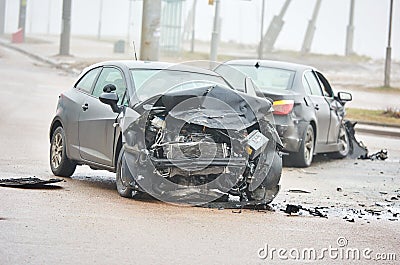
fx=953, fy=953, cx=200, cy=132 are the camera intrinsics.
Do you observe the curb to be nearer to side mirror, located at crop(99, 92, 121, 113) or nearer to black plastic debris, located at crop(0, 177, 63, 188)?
black plastic debris, located at crop(0, 177, 63, 188)

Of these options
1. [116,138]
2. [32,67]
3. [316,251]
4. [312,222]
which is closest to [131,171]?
[116,138]

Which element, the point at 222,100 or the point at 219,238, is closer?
the point at 219,238

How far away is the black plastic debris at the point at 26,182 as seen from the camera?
10.9m

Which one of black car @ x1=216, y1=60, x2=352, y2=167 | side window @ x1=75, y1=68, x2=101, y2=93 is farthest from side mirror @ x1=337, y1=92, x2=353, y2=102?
side window @ x1=75, y1=68, x2=101, y2=93

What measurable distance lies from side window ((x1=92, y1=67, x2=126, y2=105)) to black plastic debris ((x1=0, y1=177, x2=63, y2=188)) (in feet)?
4.35

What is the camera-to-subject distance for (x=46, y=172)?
12.7m

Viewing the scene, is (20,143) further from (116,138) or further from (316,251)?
(316,251)

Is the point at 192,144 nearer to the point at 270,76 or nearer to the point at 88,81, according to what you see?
the point at 88,81

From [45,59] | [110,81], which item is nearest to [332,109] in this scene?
[110,81]

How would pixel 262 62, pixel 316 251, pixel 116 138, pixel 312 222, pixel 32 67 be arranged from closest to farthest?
pixel 316 251 → pixel 312 222 → pixel 116 138 → pixel 262 62 → pixel 32 67

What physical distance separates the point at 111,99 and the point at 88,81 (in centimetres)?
167

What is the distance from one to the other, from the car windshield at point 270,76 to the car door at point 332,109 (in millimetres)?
1121

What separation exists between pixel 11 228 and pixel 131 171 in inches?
84.3

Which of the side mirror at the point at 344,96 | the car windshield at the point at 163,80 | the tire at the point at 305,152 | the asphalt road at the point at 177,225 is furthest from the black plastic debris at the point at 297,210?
the side mirror at the point at 344,96
